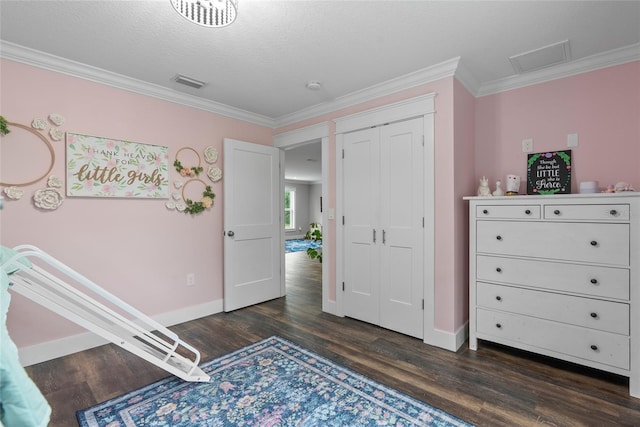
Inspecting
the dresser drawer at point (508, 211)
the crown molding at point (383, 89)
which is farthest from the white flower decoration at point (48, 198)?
the dresser drawer at point (508, 211)

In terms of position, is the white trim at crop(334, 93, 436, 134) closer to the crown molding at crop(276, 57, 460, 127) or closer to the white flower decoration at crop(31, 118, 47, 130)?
the crown molding at crop(276, 57, 460, 127)

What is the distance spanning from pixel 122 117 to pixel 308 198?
391 inches

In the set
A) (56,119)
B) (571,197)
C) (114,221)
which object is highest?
(56,119)

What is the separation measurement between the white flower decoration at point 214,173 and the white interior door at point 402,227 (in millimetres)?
1799

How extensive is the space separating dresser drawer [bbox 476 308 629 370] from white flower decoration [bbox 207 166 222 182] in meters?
2.87

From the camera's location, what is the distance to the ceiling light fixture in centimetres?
166

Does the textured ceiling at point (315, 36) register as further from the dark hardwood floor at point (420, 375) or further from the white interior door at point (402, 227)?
the dark hardwood floor at point (420, 375)

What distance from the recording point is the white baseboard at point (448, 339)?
2.54 metres

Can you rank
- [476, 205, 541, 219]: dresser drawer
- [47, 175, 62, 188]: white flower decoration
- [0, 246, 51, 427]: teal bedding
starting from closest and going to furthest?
[0, 246, 51, 427]: teal bedding
[476, 205, 541, 219]: dresser drawer
[47, 175, 62, 188]: white flower decoration

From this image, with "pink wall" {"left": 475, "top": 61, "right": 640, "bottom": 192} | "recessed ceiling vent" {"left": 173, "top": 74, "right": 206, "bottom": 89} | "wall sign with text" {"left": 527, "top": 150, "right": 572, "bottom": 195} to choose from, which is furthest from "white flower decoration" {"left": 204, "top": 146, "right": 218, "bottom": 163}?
"wall sign with text" {"left": 527, "top": 150, "right": 572, "bottom": 195}

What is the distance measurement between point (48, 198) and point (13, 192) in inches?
7.8

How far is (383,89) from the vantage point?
2.90m

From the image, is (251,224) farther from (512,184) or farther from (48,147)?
(512,184)

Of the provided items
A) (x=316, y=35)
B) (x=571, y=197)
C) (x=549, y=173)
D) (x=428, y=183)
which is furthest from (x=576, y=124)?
(x=316, y=35)
